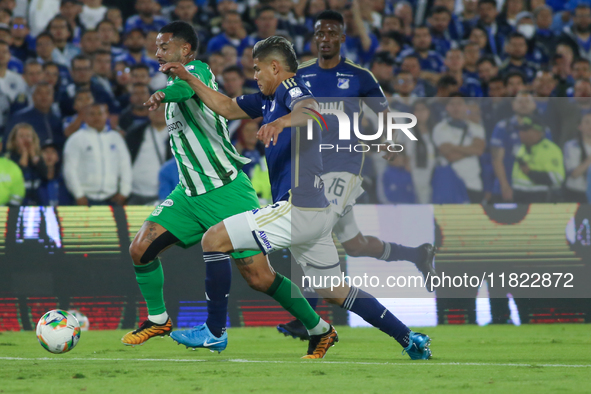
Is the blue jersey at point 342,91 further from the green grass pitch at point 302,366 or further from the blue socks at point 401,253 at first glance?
the green grass pitch at point 302,366

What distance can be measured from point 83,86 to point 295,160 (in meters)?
5.02

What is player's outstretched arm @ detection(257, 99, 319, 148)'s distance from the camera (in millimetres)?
3889

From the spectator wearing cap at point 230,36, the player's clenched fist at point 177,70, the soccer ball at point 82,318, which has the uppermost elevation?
the spectator wearing cap at point 230,36

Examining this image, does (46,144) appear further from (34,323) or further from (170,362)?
(170,362)

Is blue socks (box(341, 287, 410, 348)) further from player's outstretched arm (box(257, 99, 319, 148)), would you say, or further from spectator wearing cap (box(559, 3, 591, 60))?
spectator wearing cap (box(559, 3, 591, 60))

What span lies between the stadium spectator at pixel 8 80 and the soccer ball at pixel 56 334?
4.52 m

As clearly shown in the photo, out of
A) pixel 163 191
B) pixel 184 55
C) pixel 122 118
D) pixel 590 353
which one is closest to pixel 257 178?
pixel 163 191

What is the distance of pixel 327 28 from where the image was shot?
613 cm

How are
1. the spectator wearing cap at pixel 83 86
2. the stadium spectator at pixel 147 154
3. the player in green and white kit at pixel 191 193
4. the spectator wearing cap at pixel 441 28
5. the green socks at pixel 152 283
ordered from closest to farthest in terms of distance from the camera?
the player in green and white kit at pixel 191 193, the green socks at pixel 152 283, the stadium spectator at pixel 147 154, the spectator wearing cap at pixel 83 86, the spectator wearing cap at pixel 441 28

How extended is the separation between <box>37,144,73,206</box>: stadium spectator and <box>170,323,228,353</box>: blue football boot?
3021mm

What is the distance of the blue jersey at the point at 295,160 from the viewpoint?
439 centimetres

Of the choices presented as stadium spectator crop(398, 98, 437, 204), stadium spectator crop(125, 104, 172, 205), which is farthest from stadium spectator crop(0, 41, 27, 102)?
stadium spectator crop(398, 98, 437, 204)

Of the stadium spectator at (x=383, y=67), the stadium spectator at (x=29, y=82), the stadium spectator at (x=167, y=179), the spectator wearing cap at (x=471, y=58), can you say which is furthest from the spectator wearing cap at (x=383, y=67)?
the stadium spectator at (x=29, y=82)

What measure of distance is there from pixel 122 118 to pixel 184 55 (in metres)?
3.19
